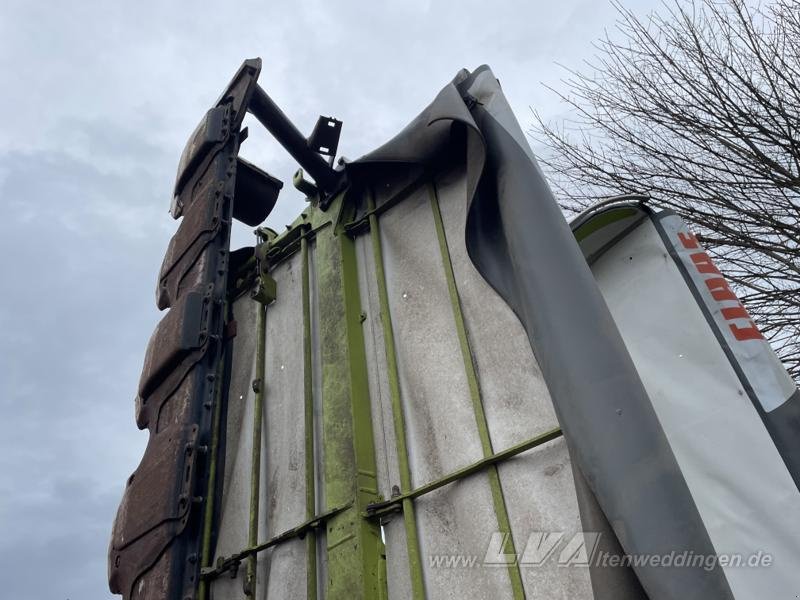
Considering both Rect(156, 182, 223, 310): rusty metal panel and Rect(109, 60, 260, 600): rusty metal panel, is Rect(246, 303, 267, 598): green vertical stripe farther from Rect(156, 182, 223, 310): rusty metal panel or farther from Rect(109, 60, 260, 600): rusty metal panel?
Rect(156, 182, 223, 310): rusty metal panel

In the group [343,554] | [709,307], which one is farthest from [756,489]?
[343,554]

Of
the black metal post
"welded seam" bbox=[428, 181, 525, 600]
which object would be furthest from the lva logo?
the black metal post

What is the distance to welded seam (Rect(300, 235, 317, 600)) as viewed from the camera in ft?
7.89

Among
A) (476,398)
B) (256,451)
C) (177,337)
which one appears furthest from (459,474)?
(177,337)

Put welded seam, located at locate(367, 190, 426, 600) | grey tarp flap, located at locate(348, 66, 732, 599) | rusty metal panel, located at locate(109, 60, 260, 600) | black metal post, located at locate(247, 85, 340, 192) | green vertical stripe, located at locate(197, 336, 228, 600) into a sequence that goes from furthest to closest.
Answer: black metal post, located at locate(247, 85, 340, 192) < green vertical stripe, located at locate(197, 336, 228, 600) < rusty metal panel, located at locate(109, 60, 260, 600) < welded seam, located at locate(367, 190, 426, 600) < grey tarp flap, located at locate(348, 66, 732, 599)

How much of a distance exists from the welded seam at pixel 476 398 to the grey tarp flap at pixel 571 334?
192mm

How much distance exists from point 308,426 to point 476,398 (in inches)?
33.4

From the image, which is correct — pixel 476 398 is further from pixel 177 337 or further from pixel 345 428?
pixel 177 337

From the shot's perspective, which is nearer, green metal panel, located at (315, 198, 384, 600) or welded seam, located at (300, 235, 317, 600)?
green metal panel, located at (315, 198, 384, 600)

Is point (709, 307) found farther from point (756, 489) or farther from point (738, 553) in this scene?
point (738, 553)

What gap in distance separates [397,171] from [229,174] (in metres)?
1.01

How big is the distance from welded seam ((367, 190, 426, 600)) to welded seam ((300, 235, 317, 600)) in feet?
1.36

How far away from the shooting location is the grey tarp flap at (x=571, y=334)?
4.87 feet

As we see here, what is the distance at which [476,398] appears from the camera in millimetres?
2244
